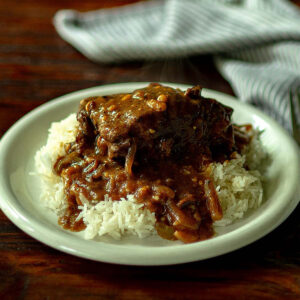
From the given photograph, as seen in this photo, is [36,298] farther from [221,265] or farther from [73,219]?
[221,265]

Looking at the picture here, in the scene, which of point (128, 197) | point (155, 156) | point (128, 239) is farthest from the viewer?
point (155, 156)

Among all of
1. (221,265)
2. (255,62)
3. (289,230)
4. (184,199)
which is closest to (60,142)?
(184,199)

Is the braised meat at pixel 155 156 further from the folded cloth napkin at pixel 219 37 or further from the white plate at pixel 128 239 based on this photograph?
the folded cloth napkin at pixel 219 37

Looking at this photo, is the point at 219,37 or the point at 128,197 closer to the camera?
the point at 128,197

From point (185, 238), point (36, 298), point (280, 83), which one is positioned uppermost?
point (280, 83)

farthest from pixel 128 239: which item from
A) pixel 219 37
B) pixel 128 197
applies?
pixel 219 37

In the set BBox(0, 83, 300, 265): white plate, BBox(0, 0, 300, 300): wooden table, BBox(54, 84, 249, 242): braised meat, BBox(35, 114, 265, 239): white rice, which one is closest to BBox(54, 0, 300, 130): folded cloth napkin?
BBox(0, 83, 300, 265): white plate

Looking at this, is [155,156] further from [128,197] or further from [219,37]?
[219,37]
